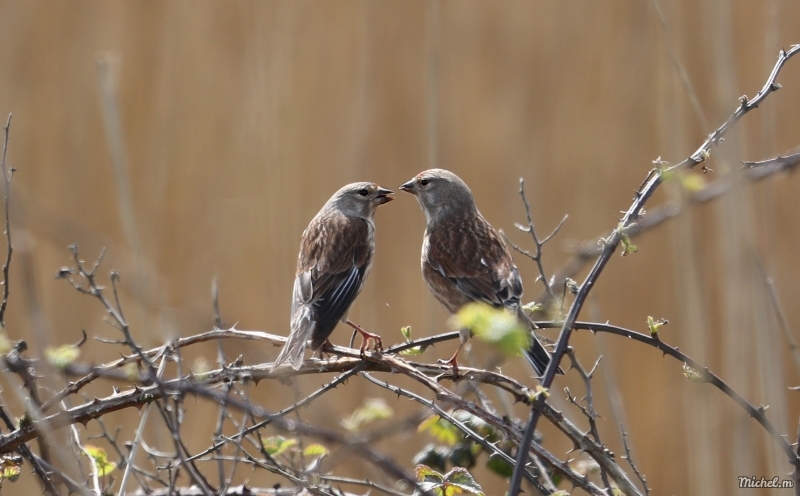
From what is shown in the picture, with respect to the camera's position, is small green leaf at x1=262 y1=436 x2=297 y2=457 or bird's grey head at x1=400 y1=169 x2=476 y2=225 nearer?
small green leaf at x1=262 y1=436 x2=297 y2=457

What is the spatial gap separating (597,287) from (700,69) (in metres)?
1.70

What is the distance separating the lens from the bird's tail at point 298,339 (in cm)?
294

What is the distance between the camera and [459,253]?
→ 14.4 ft

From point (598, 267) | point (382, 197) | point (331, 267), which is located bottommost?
point (598, 267)

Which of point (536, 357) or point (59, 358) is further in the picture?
point (536, 357)

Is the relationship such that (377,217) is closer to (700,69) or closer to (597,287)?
(597,287)

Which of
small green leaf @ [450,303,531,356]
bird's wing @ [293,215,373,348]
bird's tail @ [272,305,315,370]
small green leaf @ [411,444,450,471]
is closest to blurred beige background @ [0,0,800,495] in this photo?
bird's wing @ [293,215,373,348]

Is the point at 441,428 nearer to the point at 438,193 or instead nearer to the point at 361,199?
the point at 361,199

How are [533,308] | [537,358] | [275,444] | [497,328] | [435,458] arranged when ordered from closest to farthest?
[497,328] < [533,308] < [275,444] < [435,458] < [537,358]

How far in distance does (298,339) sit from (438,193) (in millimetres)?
1855

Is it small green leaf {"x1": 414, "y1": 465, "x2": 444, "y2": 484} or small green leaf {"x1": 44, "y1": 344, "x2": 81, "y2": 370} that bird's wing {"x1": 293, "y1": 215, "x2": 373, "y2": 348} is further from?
small green leaf {"x1": 44, "y1": 344, "x2": 81, "y2": 370}

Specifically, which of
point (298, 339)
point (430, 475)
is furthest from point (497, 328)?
point (298, 339)

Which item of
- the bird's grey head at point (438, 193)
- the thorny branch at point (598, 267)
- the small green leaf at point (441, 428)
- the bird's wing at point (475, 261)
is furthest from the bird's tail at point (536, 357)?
the bird's grey head at point (438, 193)

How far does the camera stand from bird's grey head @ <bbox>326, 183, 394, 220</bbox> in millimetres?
4660
